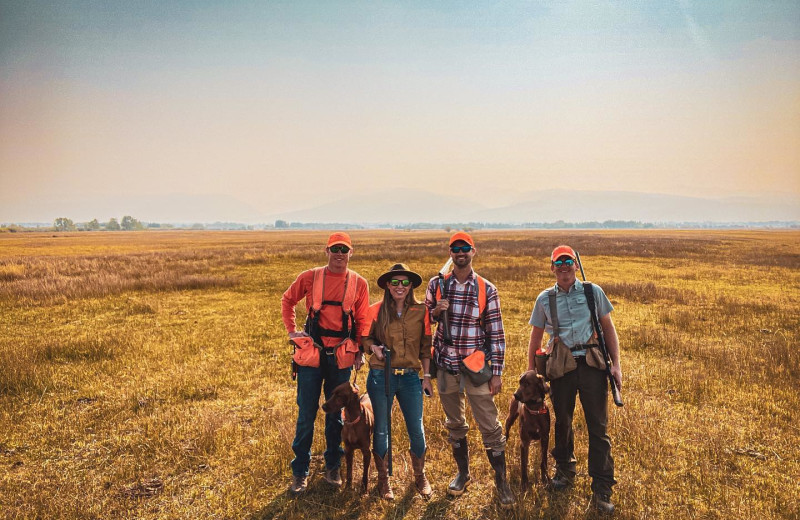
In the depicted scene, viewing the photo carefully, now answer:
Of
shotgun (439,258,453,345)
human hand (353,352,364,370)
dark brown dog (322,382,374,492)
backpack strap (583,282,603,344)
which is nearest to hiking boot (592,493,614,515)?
backpack strap (583,282,603,344)

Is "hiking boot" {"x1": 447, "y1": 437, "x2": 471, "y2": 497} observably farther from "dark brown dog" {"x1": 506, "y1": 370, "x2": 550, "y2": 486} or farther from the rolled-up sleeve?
the rolled-up sleeve

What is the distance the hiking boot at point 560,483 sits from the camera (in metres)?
4.91

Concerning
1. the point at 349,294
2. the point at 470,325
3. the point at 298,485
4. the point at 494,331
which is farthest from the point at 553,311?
the point at 298,485

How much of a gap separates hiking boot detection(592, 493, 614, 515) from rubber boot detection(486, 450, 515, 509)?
944mm

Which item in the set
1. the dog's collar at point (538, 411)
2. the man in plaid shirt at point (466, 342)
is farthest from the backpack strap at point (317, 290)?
the dog's collar at point (538, 411)

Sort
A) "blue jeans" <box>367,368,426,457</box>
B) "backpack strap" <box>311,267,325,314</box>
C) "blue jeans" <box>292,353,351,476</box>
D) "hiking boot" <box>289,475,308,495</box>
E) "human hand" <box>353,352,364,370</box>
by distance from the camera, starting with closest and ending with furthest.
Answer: "blue jeans" <box>367,368,426,457</box>, "backpack strap" <box>311,267,325,314</box>, "blue jeans" <box>292,353,351,476</box>, "human hand" <box>353,352,364,370</box>, "hiking boot" <box>289,475,308,495</box>

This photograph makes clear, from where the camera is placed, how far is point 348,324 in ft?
15.3

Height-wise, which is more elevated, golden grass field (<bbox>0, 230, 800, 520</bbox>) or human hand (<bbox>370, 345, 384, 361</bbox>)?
human hand (<bbox>370, 345, 384, 361</bbox>)

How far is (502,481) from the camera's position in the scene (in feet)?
→ 15.1

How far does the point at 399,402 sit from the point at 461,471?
1349 millimetres

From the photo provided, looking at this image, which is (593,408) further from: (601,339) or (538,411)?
(601,339)

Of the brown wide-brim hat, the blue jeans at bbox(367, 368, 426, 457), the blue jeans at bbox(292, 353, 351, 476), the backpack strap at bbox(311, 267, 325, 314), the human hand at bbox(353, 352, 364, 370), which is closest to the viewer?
the brown wide-brim hat

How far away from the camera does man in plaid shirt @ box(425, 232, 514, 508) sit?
429 centimetres

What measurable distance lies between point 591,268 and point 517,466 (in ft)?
93.5
